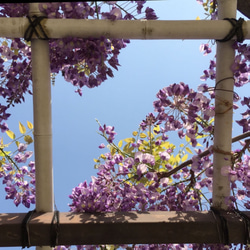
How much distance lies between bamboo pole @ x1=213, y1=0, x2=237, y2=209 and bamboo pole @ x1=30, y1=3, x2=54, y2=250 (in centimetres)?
83

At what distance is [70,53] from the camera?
1.52 meters

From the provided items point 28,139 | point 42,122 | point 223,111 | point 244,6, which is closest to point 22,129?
point 28,139

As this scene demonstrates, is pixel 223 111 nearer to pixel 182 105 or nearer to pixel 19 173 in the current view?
pixel 182 105

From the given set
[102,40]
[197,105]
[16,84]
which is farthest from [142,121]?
[16,84]

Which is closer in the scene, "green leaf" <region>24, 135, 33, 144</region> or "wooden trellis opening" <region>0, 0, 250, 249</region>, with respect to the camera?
"wooden trellis opening" <region>0, 0, 250, 249</region>

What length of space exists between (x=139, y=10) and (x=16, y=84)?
2.64ft

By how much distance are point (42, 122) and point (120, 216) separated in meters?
0.60

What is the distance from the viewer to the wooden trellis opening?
137 centimetres

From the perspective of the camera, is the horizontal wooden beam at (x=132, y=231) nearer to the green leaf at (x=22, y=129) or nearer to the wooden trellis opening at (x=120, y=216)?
the wooden trellis opening at (x=120, y=216)

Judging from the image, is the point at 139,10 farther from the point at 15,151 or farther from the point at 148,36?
the point at 15,151

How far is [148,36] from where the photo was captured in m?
1.40

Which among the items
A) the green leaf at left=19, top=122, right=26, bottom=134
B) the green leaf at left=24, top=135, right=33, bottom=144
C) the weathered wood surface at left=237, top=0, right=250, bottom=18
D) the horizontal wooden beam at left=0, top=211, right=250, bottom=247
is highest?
the weathered wood surface at left=237, top=0, right=250, bottom=18

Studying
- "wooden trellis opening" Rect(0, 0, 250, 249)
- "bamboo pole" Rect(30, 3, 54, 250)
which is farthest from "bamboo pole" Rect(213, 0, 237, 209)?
"bamboo pole" Rect(30, 3, 54, 250)

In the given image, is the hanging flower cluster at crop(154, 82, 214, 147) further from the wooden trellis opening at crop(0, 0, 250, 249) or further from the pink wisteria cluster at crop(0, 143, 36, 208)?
the pink wisteria cluster at crop(0, 143, 36, 208)
